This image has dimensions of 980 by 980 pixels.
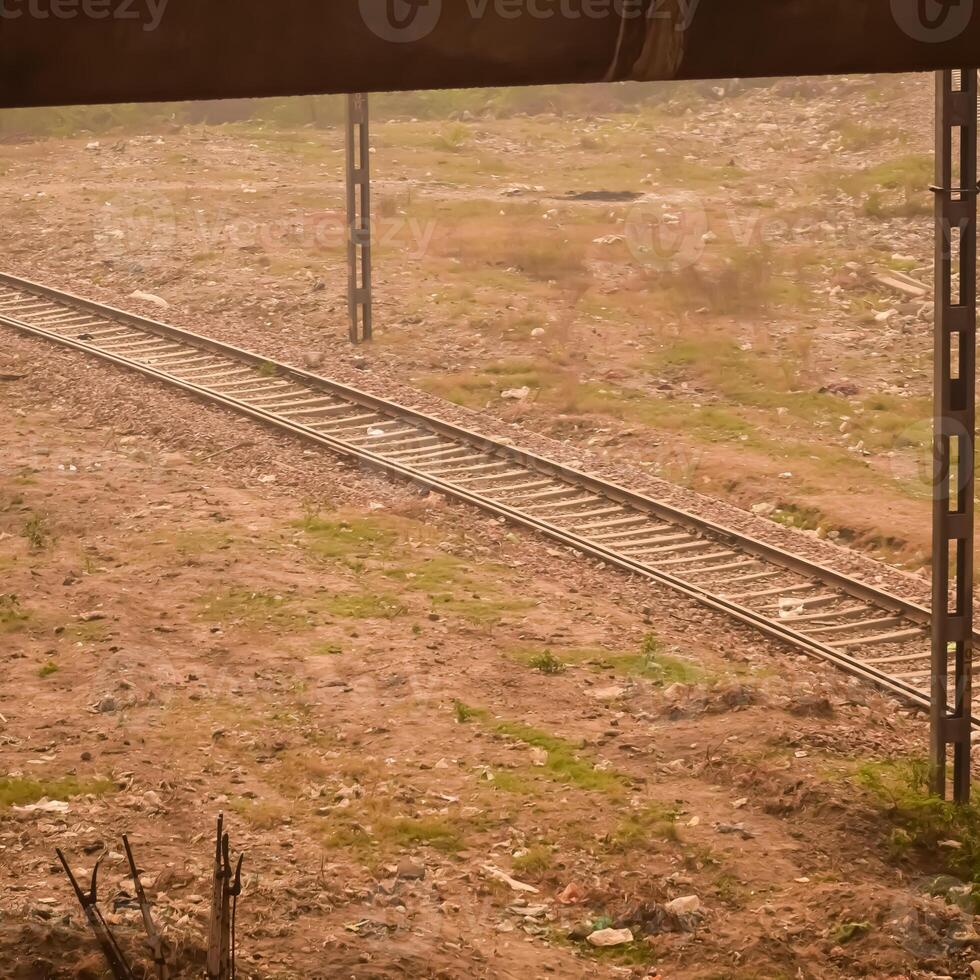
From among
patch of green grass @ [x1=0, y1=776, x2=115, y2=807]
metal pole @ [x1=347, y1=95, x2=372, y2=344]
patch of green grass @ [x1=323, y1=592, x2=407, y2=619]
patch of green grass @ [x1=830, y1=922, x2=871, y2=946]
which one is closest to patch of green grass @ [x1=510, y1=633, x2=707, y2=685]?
patch of green grass @ [x1=323, y1=592, x2=407, y2=619]

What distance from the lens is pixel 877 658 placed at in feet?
32.7

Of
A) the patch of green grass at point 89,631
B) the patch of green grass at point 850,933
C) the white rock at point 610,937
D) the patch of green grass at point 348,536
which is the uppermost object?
the patch of green grass at point 348,536

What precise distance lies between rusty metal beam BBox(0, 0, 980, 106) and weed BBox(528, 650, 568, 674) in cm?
691

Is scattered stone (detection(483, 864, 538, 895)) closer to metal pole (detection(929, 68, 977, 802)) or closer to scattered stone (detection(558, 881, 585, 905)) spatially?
scattered stone (detection(558, 881, 585, 905))

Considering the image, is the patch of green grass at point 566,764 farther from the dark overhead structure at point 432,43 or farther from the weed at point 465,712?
the dark overhead structure at point 432,43

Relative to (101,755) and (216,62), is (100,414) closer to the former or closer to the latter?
(101,755)

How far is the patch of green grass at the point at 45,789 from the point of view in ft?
→ 25.8

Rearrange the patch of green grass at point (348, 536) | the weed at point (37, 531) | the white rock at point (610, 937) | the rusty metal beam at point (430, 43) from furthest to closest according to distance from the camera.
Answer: the patch of green grass at point (348, 536), the weed at point (37, 531), the white rock at point (610, 937), the rusty metal beam at point (430, 43)

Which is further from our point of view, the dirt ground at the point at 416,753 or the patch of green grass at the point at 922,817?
the patch of green grass at the point at 922,817

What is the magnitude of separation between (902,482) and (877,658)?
3878 mm

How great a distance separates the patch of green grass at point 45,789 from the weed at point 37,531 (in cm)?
381

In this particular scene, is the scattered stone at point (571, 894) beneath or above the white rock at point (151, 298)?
beneath

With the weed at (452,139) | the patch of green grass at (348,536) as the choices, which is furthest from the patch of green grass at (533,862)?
the weed at (452,139)

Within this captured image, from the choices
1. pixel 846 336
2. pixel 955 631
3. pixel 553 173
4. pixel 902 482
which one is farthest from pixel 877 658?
pixel 553 173
